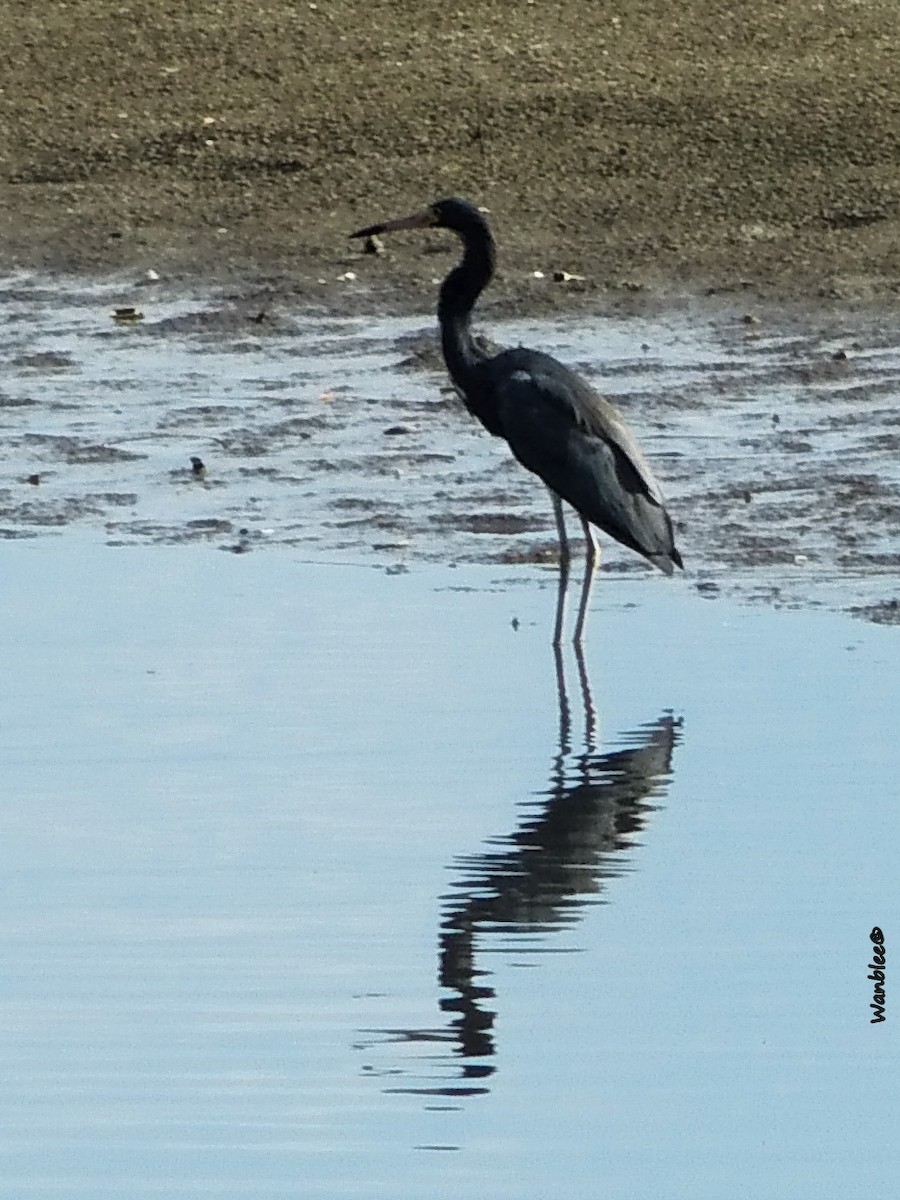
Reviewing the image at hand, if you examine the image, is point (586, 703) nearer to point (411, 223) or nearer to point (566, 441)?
point (566, 441)

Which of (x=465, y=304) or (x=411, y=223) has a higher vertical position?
(x=411, y=223)

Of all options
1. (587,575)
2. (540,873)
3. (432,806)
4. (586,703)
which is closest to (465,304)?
(587,575)

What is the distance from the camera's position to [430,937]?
5.82m

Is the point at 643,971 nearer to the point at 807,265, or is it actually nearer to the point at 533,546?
the point at 533,546

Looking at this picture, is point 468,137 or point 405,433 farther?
point 468,137

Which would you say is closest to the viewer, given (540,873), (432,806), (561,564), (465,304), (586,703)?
(540,873)

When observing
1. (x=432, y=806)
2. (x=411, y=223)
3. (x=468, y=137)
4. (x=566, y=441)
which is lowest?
(x=432, y=806)

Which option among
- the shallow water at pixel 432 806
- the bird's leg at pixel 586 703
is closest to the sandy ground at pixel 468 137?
the shallow water at pixel 432 806

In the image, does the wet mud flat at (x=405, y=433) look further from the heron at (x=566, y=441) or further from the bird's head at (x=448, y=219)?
the bird's head at (x=448, y=219)

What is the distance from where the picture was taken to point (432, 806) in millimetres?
6715

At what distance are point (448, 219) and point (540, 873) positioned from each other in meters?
4.81

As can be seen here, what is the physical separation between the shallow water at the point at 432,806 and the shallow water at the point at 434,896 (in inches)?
0.5

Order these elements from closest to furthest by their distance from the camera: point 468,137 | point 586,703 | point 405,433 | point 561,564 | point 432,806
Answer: point 432,806
point 586,703
point 561,564
point 405,433
point 468,137

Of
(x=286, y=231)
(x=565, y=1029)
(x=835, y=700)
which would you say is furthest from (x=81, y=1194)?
(x=286, y=231)
